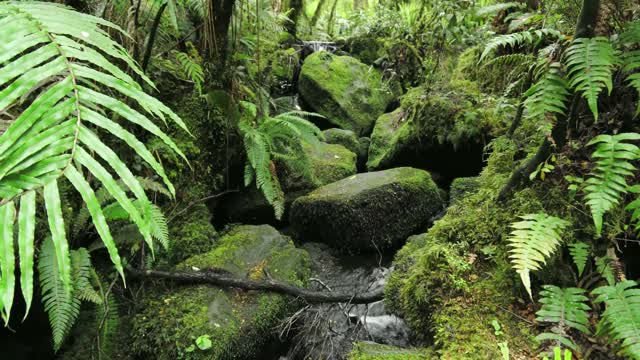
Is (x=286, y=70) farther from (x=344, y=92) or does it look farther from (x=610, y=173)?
(x=610, y=173)

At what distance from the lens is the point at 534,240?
1.88 metres

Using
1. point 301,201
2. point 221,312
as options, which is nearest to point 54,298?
point 221,312

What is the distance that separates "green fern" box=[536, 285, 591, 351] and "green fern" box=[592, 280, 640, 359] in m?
0.08

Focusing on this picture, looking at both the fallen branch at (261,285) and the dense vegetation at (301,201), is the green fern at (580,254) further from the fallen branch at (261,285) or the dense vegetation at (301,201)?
the fallen branch at (261,285)

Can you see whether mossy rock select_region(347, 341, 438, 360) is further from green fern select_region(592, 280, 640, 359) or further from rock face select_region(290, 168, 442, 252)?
rock face select_region(290, 168, 442, 252)

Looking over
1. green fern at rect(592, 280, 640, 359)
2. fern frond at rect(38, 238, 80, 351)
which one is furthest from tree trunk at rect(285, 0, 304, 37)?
green fern at rect(592, 280, 640, 359)

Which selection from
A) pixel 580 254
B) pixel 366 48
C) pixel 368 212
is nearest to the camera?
pixel 580 254

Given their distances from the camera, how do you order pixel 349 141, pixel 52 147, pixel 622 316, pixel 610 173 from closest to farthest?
pixel 52 147 < pixel 622 316 < pixel 610 173 < pixel 349 141

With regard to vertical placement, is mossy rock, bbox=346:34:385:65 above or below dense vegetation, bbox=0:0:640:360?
above

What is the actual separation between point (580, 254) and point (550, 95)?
811mm

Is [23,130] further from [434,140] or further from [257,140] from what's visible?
[434,140]

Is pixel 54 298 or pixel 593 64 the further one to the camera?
pixel 54 298

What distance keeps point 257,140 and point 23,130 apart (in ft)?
11.1

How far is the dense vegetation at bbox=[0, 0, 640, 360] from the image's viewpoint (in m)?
0.86
